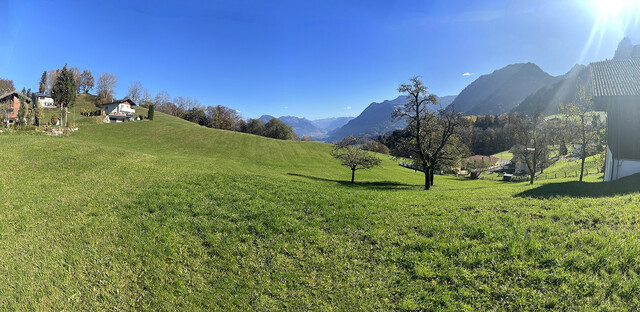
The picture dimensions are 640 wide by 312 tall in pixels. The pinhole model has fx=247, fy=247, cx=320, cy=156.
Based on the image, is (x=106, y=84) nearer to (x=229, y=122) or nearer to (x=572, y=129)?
(x=229, y=122)

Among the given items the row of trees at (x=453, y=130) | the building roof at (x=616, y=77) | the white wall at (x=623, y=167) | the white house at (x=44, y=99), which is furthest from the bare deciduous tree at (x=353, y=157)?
the white house at (x=44, y=99)

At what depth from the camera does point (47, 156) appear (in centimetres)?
2009

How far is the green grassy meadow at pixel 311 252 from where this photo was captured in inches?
220

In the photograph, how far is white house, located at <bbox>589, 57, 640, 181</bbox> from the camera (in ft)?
54.8

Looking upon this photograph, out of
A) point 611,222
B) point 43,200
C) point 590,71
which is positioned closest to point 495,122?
point 590,71

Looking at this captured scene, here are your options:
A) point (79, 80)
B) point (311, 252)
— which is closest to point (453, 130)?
point (311, 252)

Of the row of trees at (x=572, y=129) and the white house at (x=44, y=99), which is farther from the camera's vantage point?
the white house at (x=44, y=99)

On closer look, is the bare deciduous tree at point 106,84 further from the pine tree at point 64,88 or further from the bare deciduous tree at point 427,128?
the bare deciduous tree at point 427,128

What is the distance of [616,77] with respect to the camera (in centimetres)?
1775

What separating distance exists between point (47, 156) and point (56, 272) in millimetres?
19922

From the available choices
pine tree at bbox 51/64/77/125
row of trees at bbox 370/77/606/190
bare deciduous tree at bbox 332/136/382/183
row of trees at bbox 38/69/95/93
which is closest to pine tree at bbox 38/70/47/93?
row of trees at bbox 38/69/95/93

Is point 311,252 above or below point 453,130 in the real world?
below

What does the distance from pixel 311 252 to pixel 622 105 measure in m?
25.7

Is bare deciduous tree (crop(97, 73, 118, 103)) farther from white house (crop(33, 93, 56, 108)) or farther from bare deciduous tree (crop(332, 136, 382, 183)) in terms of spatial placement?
bare deciduous tree (crop(332, 136, 382, 183))
